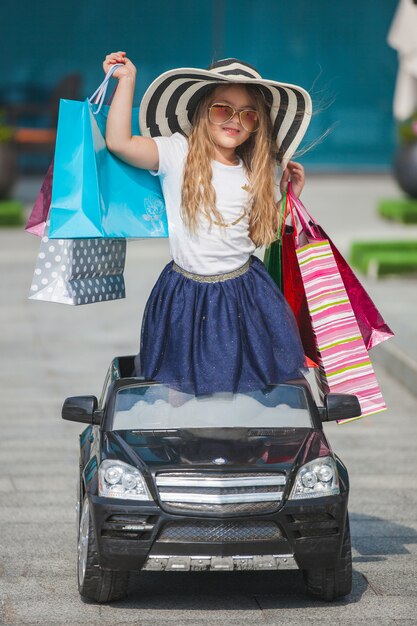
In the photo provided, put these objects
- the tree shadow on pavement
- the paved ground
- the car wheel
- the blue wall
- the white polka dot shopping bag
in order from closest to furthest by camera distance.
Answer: the car wheel
the paved ground
the white polka dot shopping bag
the tree shadow on pavement
the blue wall

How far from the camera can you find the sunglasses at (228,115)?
5.97m

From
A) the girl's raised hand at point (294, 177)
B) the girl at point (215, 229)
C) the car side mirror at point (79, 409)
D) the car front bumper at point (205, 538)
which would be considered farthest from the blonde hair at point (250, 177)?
the car front bumper at point (205, 538)

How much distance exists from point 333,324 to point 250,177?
754mm

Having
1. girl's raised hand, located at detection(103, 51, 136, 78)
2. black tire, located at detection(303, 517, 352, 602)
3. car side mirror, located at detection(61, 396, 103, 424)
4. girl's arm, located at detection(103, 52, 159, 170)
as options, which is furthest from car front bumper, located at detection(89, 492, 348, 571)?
girl's raised hand, located at detection(103, 51, 136, 78)

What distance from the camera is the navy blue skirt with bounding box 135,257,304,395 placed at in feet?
19.2

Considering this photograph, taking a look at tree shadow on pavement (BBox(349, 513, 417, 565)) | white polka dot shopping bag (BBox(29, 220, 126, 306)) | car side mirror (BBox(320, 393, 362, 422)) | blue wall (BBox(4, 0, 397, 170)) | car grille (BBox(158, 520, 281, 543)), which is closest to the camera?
car grille (BBox(158, 520, 281, 543))

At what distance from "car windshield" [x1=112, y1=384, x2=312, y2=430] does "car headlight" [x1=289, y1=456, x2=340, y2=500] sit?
0.97ft

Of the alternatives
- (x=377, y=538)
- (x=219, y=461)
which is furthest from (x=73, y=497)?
(x=219, y=461)

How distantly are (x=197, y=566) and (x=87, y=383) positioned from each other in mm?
5539

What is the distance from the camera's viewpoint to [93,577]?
557 centimetres

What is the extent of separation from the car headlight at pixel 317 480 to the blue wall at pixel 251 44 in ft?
72.8

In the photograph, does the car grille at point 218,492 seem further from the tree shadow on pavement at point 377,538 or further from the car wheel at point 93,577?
the tree shadow on pavement at point 377,538

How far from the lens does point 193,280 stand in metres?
5.96

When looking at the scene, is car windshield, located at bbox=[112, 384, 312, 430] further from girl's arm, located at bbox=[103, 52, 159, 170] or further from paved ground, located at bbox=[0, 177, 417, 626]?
girl's arm, located at bbox=[103, 52, 159, 170]
